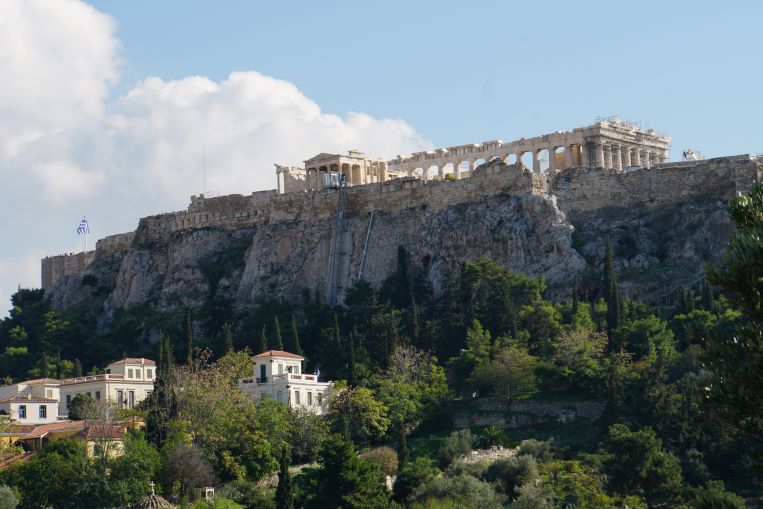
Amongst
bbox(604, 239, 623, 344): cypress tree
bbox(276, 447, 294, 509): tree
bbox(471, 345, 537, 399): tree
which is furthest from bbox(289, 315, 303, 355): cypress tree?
bbox(276, 447, 294, 509): tree

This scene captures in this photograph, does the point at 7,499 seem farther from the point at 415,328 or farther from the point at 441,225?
the point at 441,225

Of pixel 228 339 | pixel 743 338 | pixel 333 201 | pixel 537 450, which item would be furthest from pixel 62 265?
pixel 743 338

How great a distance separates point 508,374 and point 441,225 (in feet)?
59.8

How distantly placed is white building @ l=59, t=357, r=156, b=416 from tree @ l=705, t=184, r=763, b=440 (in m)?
57.4

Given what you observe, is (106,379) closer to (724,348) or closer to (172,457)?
(172,457)

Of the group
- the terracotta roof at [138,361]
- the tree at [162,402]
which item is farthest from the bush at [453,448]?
the terracotta roof at [138,361]

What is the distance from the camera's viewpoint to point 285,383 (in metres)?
77.5

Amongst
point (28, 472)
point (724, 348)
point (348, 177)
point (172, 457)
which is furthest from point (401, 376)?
point (724, 348)

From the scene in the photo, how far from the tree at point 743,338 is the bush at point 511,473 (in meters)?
39.1

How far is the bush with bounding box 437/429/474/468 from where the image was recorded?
68812 millimetres

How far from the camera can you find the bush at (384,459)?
68.4 meters

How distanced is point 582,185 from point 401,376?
20280 mm

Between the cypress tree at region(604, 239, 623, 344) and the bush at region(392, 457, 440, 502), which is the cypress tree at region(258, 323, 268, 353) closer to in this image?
the cypress tree at region(604, 239, 623, 344)

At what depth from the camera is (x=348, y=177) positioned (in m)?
105
